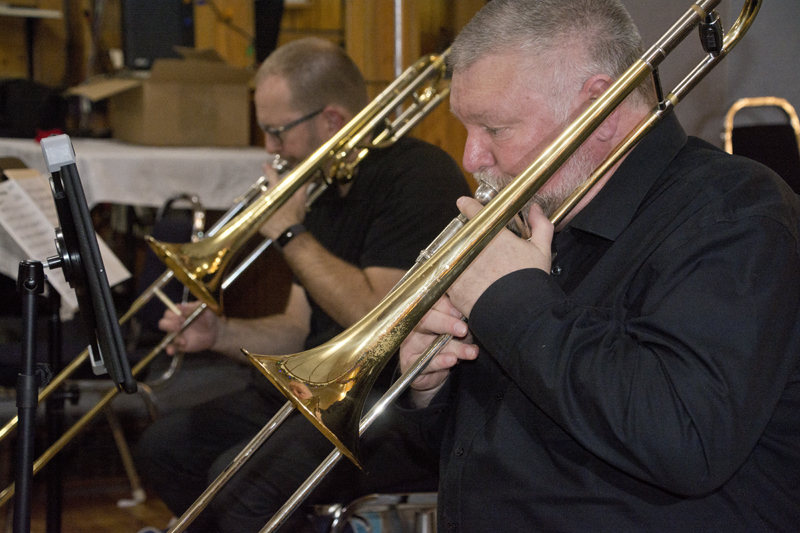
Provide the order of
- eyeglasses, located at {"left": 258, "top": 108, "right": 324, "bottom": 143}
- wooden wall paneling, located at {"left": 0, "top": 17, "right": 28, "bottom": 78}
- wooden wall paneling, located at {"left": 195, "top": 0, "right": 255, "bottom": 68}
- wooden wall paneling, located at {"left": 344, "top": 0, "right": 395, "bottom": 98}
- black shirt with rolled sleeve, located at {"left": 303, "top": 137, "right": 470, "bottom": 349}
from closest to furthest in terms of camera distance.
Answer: black shirt with rolled sleeve, located at {"left": 303, "top": 137, "right": 470, "bottom": 349} < eyeglasses, located at {"left": 258, "top": 108, "right": 324, "bottom": 143} < wooden wall paneling, located at {"left": 344, "top": 0, "right": 395, "bottom": 98} < wooden wall paneling, located at {"left": 195, "top": 0, "right": 255, "bottom": 68} < wooden wall paneling, located at {"left": 0, "top": 17, "right": 28, "bottom": 78}

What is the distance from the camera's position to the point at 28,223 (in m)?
1.65

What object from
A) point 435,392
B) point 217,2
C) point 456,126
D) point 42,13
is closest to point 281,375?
point 435,392

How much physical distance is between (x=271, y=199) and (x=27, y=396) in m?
0.80

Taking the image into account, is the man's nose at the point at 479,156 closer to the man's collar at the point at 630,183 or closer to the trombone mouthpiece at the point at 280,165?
the man's collar at the point at 630,183

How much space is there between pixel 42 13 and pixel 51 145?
4.51 metres

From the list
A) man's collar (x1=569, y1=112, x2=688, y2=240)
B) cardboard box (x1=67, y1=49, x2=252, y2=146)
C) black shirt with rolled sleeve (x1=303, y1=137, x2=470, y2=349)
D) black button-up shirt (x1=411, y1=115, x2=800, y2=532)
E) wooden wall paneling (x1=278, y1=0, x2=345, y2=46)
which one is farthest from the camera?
wooden wall paneling (x1=278, y1=0, x2=345, y2=46)

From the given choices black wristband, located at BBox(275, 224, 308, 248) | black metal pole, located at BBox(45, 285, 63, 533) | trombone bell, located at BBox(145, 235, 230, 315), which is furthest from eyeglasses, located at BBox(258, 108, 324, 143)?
black metal pole, located at BBox(45, 285, 63, 533)

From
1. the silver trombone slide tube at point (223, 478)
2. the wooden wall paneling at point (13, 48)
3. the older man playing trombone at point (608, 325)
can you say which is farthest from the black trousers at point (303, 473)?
the wooden wall paneling at point (13, 48)

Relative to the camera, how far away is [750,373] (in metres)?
0.88

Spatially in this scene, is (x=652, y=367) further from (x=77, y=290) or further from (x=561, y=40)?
(x=77, y=290)

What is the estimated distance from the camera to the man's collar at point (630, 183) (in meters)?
1.10

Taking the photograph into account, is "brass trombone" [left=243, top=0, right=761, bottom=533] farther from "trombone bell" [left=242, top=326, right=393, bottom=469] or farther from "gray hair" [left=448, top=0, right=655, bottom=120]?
"gray hair" [left=448, top=0, right=655, bottom=120]

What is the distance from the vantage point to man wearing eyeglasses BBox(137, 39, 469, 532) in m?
1.55

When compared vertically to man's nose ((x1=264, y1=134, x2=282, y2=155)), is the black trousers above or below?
below
